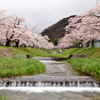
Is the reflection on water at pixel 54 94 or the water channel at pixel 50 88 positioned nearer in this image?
the reflection on water at pixel 54 94

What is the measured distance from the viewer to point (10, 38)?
109 ft

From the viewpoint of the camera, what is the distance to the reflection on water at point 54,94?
4.96 m

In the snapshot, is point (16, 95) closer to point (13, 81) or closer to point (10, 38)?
point (13, 81)

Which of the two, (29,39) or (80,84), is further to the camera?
(29,39)

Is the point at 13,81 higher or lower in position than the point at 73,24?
lower

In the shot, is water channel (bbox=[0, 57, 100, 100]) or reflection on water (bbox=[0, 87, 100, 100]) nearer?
reflection on water (bbox=[0, 87, 100, 100])

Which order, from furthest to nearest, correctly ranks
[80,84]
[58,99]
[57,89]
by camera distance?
[80,84] → [57,89] → [58,99]

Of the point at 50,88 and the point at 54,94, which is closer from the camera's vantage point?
the point at 54,94

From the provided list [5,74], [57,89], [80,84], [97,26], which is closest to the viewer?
[57,89]

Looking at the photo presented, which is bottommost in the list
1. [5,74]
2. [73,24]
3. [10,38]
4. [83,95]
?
[83,95]

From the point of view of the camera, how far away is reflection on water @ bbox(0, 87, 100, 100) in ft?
16.3

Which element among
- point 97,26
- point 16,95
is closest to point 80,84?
point 16,95

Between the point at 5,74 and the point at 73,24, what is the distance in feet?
123

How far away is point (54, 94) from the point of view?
5.41 m
